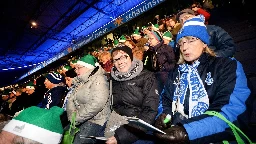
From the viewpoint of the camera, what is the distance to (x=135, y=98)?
286 centimetres

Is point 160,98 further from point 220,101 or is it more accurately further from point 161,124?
point 220,101

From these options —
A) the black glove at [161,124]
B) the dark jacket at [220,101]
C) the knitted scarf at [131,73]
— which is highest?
the knitted scarf at [131,73]

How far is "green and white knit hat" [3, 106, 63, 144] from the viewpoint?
4.91ft

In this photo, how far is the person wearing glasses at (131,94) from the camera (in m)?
2.60

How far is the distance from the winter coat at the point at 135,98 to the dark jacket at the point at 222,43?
3.52 feet

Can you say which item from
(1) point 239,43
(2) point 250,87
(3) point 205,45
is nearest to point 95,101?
(3) point 205,45

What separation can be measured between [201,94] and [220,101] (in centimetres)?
24

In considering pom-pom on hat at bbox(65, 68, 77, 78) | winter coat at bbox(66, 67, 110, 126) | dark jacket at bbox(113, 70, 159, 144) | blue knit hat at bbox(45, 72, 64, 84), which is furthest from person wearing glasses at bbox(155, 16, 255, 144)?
pom-pom on hat at bbox(65, 68, 77, 78)

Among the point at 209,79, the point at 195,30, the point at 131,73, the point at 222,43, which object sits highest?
the point at 195,30

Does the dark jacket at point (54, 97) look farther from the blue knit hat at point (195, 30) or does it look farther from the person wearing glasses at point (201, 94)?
the blue knit hat at point (195, 30)

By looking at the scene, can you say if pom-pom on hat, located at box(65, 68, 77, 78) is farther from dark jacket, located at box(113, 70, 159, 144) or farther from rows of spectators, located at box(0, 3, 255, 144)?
dark jacket, located at box(113, 70, 159, 144)

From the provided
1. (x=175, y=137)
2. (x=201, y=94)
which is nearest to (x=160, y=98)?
(x=201, y=94)

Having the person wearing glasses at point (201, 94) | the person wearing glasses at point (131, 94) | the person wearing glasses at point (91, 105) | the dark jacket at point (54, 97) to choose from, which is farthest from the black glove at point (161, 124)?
the dark jacket at point (54, 97)

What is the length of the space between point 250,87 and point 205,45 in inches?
26.0
